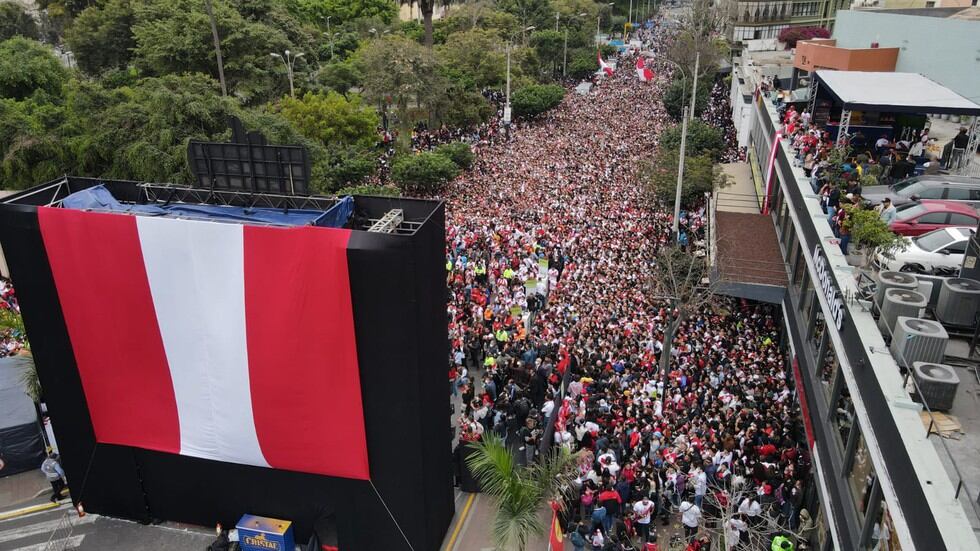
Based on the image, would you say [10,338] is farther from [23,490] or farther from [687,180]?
[687,180]

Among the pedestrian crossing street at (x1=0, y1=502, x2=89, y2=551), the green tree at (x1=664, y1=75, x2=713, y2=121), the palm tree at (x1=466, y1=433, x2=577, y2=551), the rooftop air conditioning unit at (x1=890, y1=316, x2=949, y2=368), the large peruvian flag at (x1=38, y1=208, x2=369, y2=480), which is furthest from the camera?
the green tree at (x1=664, y1=75, x2=713, y2=121)

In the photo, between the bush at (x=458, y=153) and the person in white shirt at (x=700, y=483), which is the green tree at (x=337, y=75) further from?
the person in white shirt at (x=700, y=483)

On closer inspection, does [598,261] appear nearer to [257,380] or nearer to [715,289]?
[715,289]

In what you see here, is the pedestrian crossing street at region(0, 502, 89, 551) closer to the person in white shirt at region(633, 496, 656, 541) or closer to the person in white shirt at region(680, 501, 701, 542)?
the person in white shirt at region(633, 496, 656, 541)

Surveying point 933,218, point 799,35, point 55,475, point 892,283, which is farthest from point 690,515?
point 799,35

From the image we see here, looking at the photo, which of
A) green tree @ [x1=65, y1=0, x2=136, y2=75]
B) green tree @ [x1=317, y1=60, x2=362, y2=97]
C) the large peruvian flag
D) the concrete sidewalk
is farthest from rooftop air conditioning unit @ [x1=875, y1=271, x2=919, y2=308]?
green tree @ [x1=65, y1=0, x2=136, y2=75]

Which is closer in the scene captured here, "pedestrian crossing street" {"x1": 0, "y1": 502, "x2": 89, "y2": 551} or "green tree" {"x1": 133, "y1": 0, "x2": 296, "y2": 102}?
"pedestrian crossing street" {"x1": 0, "y1": 502, "x2": 89, "y2": 551}

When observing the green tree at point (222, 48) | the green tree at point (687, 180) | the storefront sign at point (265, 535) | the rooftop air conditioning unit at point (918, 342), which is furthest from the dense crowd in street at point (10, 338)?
the green tree at point (687, 180)
